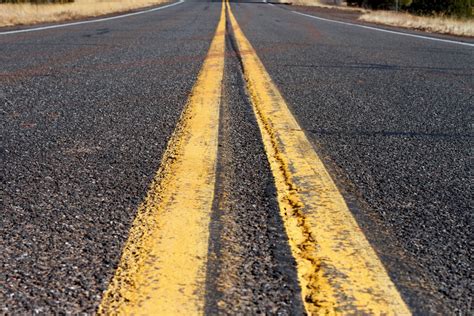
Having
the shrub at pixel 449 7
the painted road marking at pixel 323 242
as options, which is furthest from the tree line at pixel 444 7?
the painted road marking at pixel 323 242

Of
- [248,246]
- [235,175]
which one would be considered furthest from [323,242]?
[235,175]

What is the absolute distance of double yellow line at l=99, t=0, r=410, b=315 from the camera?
0.99 m

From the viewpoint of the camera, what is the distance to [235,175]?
1752 millimetres

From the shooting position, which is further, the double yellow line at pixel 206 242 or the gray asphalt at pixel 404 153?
the gray asphalt at pixel 404 153

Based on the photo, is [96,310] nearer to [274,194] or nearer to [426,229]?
[274,194]

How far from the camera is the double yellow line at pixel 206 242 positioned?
0.99 metres

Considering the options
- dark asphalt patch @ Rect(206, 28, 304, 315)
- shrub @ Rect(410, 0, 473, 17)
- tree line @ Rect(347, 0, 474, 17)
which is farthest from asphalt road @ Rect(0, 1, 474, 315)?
shrub @ Rect(410, 0, 473, 17)

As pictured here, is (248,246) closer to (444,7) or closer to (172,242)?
(172,242)

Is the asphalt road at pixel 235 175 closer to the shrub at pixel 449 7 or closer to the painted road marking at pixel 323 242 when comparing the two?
the painted road marking at pixel 323 242

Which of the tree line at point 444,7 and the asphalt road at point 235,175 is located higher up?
the tree line at point 444,7

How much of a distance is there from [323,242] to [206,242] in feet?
0.86

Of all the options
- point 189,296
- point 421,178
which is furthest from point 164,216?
point 421,178

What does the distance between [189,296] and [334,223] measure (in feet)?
1.59

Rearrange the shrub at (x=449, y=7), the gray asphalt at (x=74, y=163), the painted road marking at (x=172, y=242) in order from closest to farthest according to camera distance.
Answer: the painted road marking at (x=172, y=242)
the gray asphalt at (x=74, y=163)
the shrub at (x=449, y=7)
